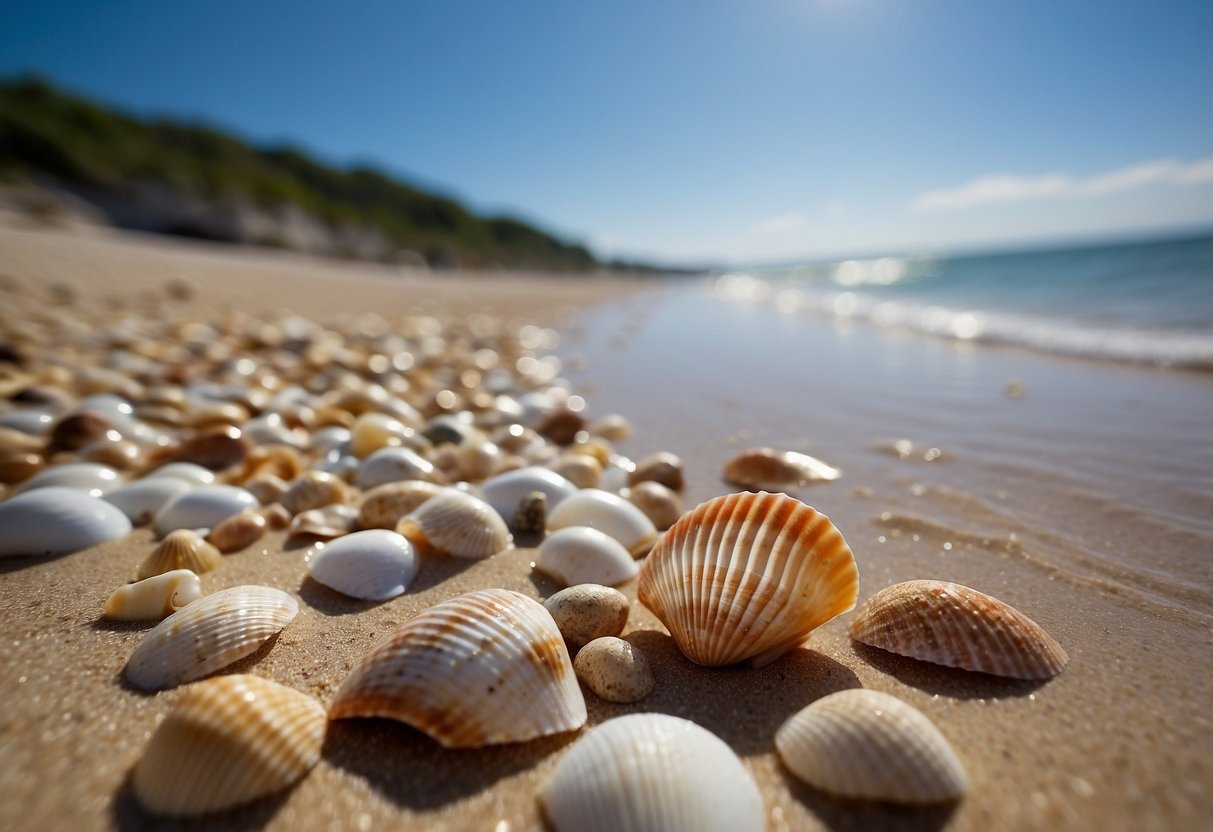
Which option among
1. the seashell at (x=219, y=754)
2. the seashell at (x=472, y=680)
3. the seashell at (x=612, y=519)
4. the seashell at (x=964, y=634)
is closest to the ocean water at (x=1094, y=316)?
the seashell at (x=964, y=634)

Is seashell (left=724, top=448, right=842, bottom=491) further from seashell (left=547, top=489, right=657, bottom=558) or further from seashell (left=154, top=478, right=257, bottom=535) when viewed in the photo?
seashell (left=154, top=478, right=257, bottom=535)

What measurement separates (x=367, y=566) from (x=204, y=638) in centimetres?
51

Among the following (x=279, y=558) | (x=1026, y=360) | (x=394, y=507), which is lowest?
(x=279, y=558)

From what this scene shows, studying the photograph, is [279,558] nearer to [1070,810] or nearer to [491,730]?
[491,730]

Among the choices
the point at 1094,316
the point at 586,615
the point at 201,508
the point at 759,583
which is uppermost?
the point at 1094,316

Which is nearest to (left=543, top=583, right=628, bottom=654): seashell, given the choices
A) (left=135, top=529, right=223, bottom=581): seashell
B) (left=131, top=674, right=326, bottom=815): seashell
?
(left=131, top=674, right=326, bottom=815): seashell

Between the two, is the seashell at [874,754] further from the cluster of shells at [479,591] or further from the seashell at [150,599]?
the seashell at [150,599]

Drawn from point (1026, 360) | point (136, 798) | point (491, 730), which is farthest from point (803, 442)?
point (1026, 360)

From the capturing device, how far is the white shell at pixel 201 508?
7.45 ft

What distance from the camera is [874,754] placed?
1.13m

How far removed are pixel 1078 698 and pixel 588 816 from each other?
1194 mm

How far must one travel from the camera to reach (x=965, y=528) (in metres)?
2.36

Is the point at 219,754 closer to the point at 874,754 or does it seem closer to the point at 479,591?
the point at 479,591

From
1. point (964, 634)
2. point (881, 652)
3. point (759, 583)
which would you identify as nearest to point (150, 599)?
point (759, 583)
